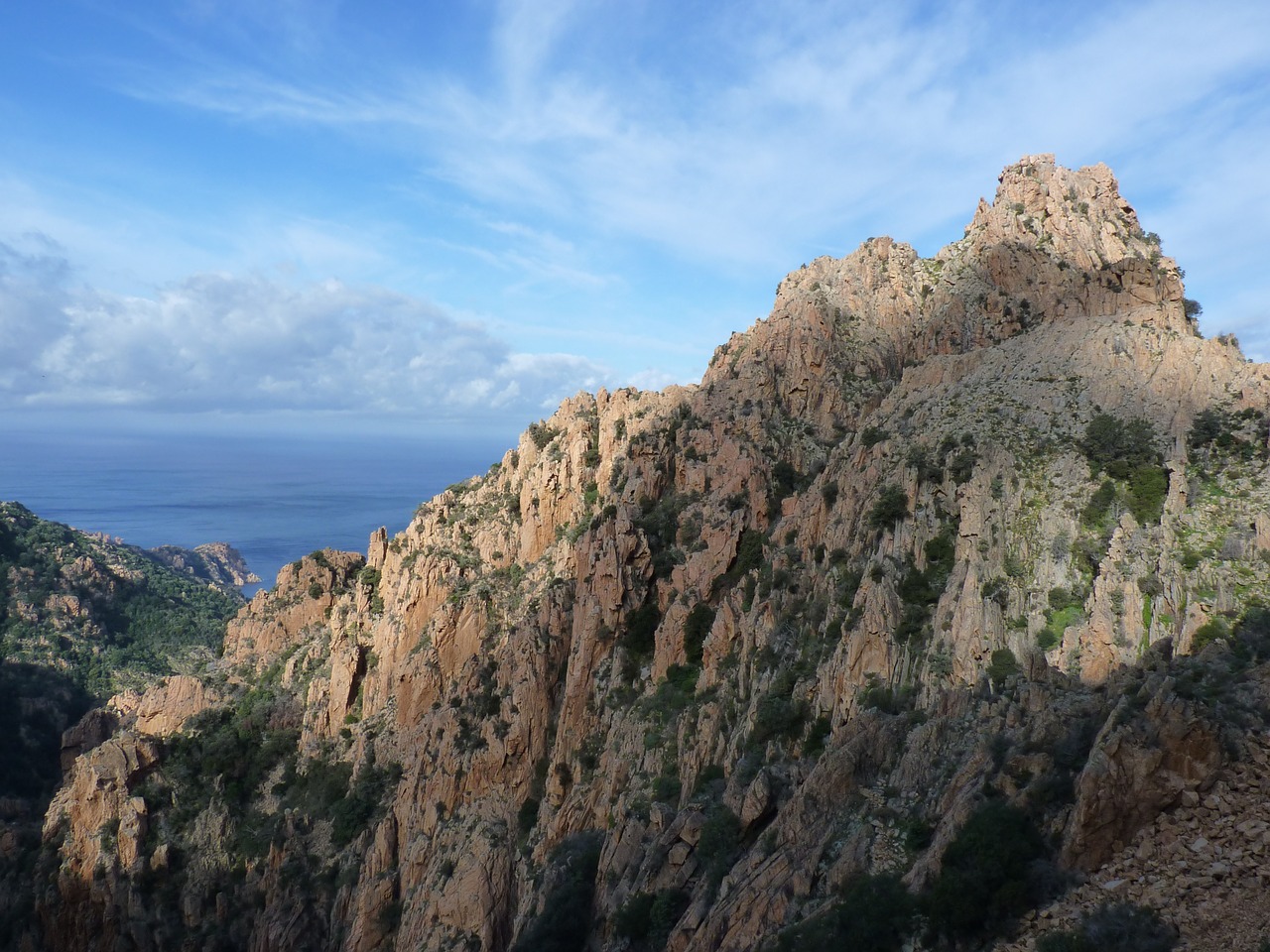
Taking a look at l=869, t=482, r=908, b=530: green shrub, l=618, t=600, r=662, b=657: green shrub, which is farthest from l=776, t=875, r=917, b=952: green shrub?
l=618, t=600, r=662, b=657: green shrub

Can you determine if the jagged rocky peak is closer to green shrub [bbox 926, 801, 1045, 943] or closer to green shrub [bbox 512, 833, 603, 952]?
green shrub [bbox 512, 833, 603, 952]

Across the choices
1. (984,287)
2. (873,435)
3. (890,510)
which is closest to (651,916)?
(890,510)

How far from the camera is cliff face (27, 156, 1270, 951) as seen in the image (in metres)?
23.1

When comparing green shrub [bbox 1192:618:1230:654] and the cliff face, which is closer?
the cliff face

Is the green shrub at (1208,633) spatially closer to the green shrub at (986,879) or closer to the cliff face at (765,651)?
the cliff face at (765,651)

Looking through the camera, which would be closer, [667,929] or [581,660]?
[667,929]

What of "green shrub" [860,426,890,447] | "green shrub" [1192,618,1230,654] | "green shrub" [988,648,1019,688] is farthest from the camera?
"green shrub" [860,426,890,447]

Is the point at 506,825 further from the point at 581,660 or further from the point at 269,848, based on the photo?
the point at 269,848

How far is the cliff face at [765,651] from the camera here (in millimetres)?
23094

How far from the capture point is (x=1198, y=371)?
3750cm

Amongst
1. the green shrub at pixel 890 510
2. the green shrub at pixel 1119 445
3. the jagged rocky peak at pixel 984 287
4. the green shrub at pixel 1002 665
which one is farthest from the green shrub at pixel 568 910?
the jagged rocky peak at pixel 984 287

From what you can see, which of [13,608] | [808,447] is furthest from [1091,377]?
[13,608]

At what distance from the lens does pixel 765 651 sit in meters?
36.1

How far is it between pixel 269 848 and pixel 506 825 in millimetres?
19176
